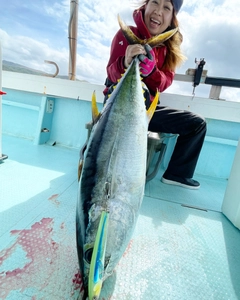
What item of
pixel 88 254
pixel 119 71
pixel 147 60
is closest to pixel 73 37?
pixel 119 71

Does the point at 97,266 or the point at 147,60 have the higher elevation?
the point at 147,60

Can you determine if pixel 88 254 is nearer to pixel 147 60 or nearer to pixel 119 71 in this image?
pixel 147 60

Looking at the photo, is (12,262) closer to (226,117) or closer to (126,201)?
Result: (126,201)

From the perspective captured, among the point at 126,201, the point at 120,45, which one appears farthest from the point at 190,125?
the point at 126,201

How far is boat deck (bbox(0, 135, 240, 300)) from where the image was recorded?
745 mm

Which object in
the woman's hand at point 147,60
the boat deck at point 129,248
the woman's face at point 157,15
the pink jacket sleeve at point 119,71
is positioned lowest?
the boat deck at point 129,248

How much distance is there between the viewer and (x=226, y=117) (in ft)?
7.72

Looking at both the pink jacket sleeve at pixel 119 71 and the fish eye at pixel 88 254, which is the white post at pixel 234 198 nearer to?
the pink jacket sleeve at pixel 119 71

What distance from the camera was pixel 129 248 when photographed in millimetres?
969

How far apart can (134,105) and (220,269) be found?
36.6 inches

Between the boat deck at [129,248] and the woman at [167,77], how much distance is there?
0.40 meters

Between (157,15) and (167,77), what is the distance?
0.56 meters

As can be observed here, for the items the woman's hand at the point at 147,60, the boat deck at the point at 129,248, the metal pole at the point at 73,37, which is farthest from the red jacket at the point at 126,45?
the metal pole at the point at 73,37

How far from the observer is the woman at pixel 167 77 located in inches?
68.0
